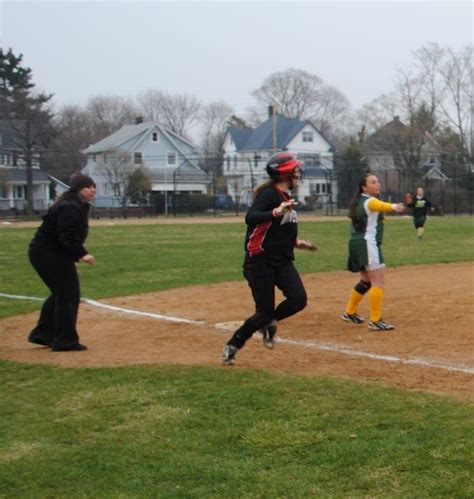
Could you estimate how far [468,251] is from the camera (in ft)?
69.9

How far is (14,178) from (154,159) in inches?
589

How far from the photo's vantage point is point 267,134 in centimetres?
8544

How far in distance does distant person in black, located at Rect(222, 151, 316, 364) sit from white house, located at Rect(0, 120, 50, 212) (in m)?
57.8

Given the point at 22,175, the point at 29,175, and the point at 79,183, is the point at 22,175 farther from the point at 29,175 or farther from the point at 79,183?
the point at 79,183

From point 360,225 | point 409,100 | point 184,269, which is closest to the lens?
point 360,225

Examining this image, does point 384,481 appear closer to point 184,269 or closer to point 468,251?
point 184,269

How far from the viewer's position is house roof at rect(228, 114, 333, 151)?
278 feet

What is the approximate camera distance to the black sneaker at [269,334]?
7840 mm

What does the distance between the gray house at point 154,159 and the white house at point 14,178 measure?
4.73m

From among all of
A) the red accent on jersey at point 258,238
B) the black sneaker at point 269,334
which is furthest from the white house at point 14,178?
the red accent on jersey at point 258,238

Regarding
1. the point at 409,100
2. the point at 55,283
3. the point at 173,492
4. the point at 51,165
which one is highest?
the point at 409,100

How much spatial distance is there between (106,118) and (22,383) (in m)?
98.0

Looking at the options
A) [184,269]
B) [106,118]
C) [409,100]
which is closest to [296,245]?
[184,269]

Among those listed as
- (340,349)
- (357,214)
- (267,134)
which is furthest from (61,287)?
(267,134)
